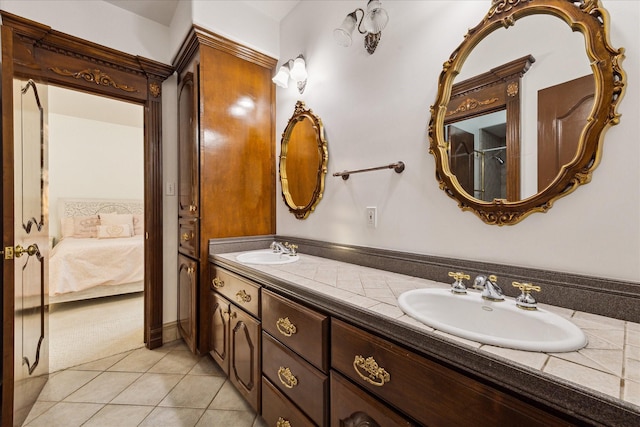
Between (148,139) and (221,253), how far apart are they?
1.18 m

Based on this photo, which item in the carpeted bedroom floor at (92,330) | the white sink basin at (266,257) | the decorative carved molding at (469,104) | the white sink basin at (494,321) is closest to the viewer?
the white sink basin at (494,321)

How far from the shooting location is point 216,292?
1.84m

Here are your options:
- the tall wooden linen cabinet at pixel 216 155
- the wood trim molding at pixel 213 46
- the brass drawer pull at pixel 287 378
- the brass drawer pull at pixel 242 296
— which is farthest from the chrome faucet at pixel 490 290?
the wood trim molding at pixel 213 46

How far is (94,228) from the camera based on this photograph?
4.42 metres

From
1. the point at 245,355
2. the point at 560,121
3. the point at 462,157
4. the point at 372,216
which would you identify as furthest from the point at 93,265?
the point at 560,121

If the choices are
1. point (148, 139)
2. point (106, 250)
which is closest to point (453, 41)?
point (148, 139)

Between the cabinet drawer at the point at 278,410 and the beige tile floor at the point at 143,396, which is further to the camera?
the beige tile floor at the point at 143,396

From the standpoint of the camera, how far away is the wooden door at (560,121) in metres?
0.87

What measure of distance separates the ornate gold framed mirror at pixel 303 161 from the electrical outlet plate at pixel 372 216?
43 cm

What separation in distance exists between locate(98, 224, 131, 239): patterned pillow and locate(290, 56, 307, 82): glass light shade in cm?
404

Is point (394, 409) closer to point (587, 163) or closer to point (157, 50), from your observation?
point (587, 163)

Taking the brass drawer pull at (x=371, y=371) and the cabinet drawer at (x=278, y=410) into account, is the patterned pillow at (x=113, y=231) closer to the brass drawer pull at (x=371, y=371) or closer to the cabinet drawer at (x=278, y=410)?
the cabinet drawer at (x=278, y=410)

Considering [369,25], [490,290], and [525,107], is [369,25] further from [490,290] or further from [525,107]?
[490,290]

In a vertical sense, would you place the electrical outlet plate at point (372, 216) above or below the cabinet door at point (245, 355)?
above
